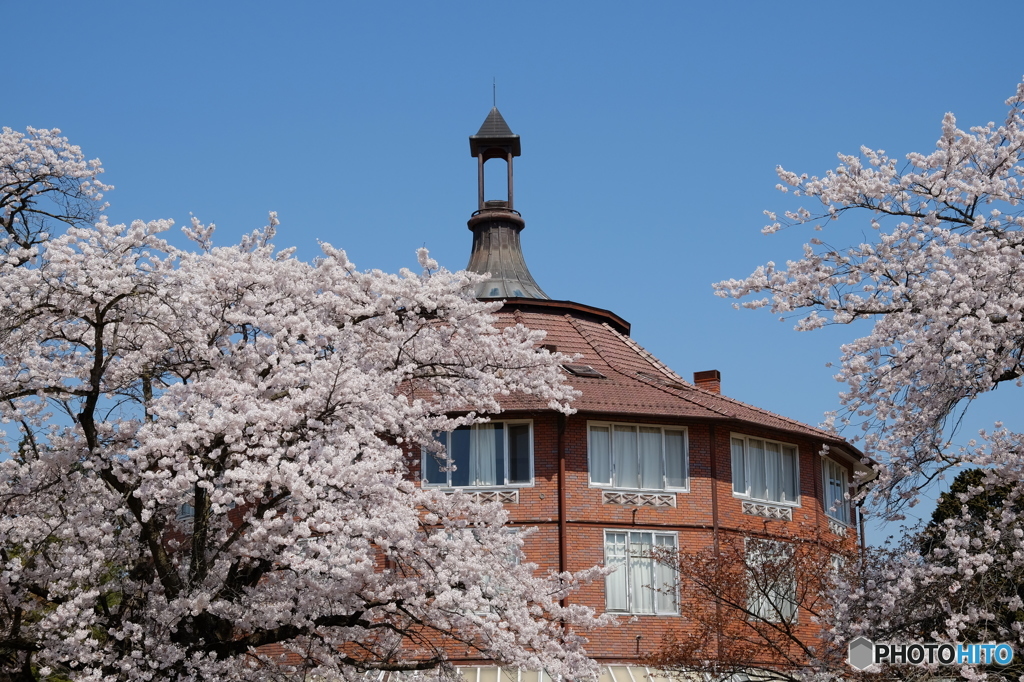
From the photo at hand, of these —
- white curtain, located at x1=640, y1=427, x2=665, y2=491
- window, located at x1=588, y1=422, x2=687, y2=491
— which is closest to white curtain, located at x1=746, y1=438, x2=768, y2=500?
window, located at x1=588, y1=422, x2=687, y2=491

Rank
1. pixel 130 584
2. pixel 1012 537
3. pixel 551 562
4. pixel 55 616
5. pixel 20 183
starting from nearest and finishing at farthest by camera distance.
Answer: pixel 1012 537
pixel 55 616
pixel 130 584
pixel 20 183
pixel 551 562

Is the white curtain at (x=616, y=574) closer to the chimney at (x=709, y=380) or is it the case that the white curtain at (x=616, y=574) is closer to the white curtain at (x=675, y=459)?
the white curtain at (x=675, y=459)

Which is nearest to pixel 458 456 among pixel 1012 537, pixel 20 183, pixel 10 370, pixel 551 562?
pixel 551 562

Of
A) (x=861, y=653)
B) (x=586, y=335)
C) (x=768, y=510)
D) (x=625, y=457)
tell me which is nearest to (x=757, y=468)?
(x=768, y=510)

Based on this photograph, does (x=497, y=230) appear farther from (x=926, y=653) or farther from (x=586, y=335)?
(x=926, y=653)

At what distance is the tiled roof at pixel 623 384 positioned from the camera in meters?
33.4

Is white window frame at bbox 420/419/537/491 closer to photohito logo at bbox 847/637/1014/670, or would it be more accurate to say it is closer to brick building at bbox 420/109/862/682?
brick building at bbox 420/109/862/682

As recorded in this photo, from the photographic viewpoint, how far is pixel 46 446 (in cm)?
2075

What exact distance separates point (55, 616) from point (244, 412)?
4062 mm

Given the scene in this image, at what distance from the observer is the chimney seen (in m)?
39.3

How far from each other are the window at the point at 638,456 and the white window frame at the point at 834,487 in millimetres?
5676

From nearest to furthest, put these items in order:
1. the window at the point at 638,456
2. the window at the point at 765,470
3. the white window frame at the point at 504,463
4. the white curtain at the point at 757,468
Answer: the white window frame at the point at 504,463
the window at the point at 638,456
the window at the point at 765,470
the white curtain at the point at 757,468

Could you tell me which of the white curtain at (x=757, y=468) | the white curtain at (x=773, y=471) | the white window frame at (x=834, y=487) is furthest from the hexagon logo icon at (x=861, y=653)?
the white window frame at (x=834, y=487)

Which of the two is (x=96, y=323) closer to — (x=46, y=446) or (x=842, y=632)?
(x=46, y=446)
